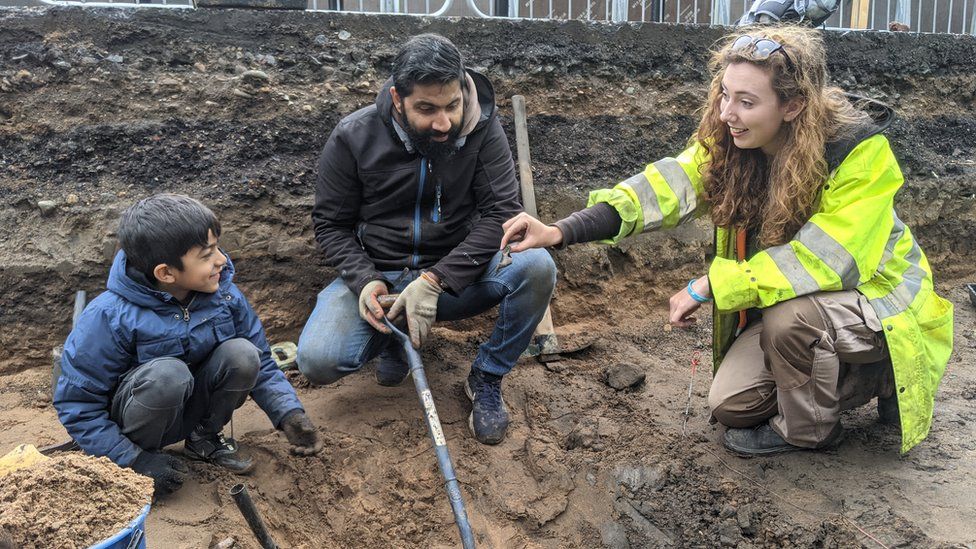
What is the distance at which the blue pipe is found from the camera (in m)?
2.32

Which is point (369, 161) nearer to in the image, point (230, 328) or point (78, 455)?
point (230, 328)

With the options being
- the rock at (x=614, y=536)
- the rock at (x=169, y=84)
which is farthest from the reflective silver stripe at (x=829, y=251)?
the rock at (x=169, y=84)

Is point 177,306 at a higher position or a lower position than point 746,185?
lower

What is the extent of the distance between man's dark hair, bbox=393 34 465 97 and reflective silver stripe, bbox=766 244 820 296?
4.40 ft

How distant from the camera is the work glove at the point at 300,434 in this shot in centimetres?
286

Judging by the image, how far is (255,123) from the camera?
3971 millimetres

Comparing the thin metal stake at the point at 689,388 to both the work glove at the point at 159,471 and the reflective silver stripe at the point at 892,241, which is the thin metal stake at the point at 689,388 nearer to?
the reflective silver stripe at the point at 892,241

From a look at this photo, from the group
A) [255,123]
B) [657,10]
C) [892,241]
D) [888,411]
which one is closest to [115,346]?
[255,123]

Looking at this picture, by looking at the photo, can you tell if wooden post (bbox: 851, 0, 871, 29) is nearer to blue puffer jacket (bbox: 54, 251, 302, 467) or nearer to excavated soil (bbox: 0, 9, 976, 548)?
excavated soil (bbox: 0, 9, 976, 548)

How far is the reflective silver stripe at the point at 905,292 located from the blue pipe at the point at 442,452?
1.55 meters

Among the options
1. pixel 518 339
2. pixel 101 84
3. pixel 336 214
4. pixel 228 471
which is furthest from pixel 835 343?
pixel 101 84

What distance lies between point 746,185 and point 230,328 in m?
1.97

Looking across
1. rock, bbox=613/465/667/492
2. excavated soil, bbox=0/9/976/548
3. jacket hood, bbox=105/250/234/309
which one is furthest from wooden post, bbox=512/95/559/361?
jacket hood, bbox=105/250/234/309

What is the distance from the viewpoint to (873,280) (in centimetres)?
271
